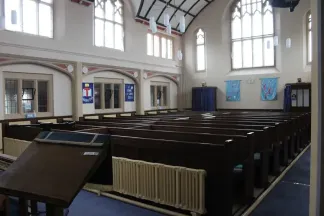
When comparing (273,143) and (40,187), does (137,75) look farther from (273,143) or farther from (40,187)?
(40,187)

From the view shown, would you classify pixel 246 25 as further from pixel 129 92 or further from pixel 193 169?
pixel 193 169

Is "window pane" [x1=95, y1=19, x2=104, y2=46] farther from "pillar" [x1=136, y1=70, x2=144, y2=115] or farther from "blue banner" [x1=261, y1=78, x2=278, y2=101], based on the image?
"blue banner" [x1=261, y1=78, x2=278, y2=101]

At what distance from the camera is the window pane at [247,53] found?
40.6ft

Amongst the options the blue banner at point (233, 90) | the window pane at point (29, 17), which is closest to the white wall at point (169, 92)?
the blue banner at point (233, 90)

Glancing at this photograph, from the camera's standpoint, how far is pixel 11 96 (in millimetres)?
7410

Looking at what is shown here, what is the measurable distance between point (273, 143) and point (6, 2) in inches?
278

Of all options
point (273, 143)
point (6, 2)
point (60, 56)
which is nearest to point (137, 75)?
point (60, 56)

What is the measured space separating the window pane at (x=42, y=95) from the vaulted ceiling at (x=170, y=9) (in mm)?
4617

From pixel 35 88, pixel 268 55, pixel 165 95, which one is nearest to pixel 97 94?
pixel 35 88

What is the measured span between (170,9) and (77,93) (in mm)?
5616

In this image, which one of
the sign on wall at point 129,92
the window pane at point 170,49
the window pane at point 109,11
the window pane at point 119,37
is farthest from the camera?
the window pane at point 170,49

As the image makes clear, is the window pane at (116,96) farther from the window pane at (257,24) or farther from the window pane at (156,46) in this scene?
the window pane at (257,24)

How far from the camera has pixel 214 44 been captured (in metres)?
13.0

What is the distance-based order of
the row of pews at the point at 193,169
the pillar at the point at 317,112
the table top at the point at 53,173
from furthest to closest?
the row of pews at the point at 193,169 → the table top at the point at 53,173 → the pillar at the point at 317,112
